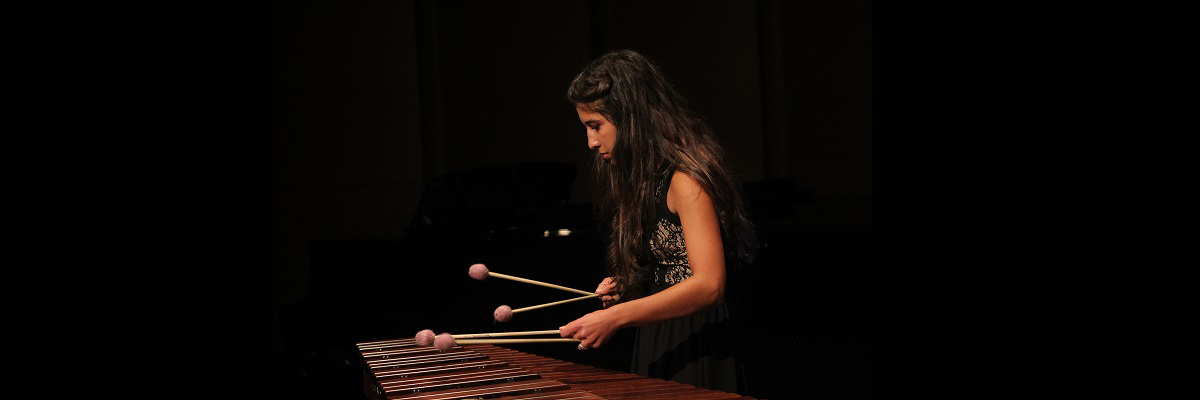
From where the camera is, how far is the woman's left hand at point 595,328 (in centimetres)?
220

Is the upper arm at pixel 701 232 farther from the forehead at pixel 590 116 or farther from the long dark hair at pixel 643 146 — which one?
the forehead at pixel 590 116

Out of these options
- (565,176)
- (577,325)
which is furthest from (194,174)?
(565,176)

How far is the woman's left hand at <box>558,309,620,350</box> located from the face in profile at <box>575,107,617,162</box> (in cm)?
45

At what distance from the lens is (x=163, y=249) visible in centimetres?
271

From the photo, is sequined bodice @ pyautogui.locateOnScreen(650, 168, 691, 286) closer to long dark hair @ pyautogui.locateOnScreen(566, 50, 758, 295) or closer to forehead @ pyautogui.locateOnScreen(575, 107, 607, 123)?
long dark hair @ pyautogui.locateOnScreen(566, 50, 758, 295)

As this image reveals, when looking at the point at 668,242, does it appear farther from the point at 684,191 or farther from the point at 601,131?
the point at 601,131

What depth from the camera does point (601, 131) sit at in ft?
8.12

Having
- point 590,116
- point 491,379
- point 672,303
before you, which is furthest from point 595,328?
point 590,116

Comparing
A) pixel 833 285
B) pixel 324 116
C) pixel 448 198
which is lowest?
pixel 833 285

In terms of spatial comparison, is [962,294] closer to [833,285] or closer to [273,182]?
[833,285]

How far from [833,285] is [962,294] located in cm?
200

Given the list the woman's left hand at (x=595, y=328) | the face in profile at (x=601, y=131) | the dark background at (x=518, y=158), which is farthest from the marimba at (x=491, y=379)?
the dark background at (x=518, y=158)

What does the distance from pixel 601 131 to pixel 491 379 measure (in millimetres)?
632

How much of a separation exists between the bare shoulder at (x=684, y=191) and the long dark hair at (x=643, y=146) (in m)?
0.03
